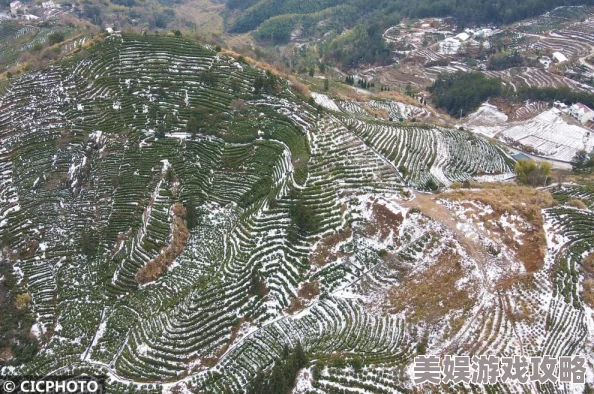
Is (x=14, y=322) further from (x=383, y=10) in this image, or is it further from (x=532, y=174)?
(x=383, y=10)

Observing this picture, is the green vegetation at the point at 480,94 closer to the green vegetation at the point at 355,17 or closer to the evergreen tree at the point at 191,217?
the green vegetation at the point at 355,17

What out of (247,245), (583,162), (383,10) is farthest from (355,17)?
(247,245)

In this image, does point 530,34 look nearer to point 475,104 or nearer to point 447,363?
point 475,104

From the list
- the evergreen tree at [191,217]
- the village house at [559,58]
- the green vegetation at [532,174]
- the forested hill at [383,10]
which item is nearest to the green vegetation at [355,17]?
the forested hill at [383,10]

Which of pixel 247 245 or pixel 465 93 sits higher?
pixel 247 245

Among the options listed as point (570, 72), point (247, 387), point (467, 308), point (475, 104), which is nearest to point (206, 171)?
point (247, 387)

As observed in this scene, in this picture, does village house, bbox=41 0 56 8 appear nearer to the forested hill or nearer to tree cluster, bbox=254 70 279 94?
the forested hill

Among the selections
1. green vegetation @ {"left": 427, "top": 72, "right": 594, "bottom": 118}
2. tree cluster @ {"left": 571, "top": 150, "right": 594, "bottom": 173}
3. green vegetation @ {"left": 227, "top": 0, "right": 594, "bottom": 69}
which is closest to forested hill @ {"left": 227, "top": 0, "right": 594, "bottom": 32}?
green vegetation @ {"left": 227, "top": 0, "right": 594, "bottom": 69}
